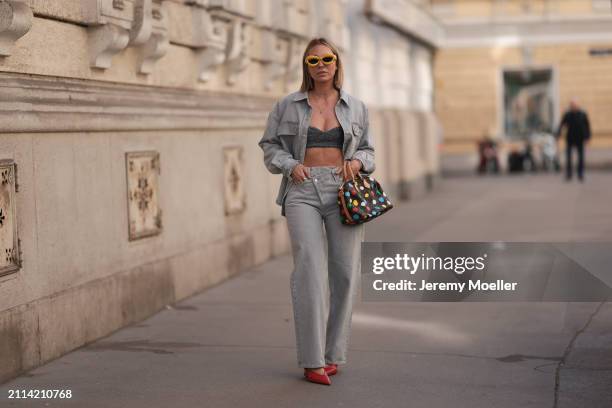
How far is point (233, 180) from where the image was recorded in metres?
12.7

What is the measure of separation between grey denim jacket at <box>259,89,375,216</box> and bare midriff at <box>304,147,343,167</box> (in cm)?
3

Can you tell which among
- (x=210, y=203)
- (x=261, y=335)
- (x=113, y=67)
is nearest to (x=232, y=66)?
(x=210, y=203)

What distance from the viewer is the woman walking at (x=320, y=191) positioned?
7.10m

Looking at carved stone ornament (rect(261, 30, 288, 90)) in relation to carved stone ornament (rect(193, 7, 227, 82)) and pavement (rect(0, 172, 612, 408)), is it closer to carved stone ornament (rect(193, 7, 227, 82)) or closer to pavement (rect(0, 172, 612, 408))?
carved stone ornament (rect(193, 7, 227, 82))

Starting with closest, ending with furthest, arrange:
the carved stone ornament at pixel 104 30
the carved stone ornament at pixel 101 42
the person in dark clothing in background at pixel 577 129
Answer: the carved stone ornament at pixel 104 30
the carved stone ornament at pixel 101 42
the person in dark clothing in background at pixel 577 129

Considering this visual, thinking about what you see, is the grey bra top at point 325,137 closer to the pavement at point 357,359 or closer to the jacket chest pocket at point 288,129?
the jacket chest pocket at point 288,129

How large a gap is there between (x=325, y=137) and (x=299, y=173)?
28 centimetres

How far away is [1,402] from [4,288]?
33.4 inches

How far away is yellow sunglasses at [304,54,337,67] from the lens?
718 cm

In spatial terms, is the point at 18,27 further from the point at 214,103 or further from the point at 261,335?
the point at 214,103

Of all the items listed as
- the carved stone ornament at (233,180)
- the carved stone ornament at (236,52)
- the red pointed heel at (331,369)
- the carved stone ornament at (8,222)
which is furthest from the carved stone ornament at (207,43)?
the red pointed heel at (331,369)

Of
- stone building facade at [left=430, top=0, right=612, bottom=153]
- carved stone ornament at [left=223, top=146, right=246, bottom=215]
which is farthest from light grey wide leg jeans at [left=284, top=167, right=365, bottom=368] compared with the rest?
stone building facade at [left=430, top=0, right=612, bottom=153]

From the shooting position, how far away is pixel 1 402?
673cm

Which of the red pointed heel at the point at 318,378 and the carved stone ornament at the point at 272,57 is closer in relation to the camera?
the red pointed heel at the point at 318,378
